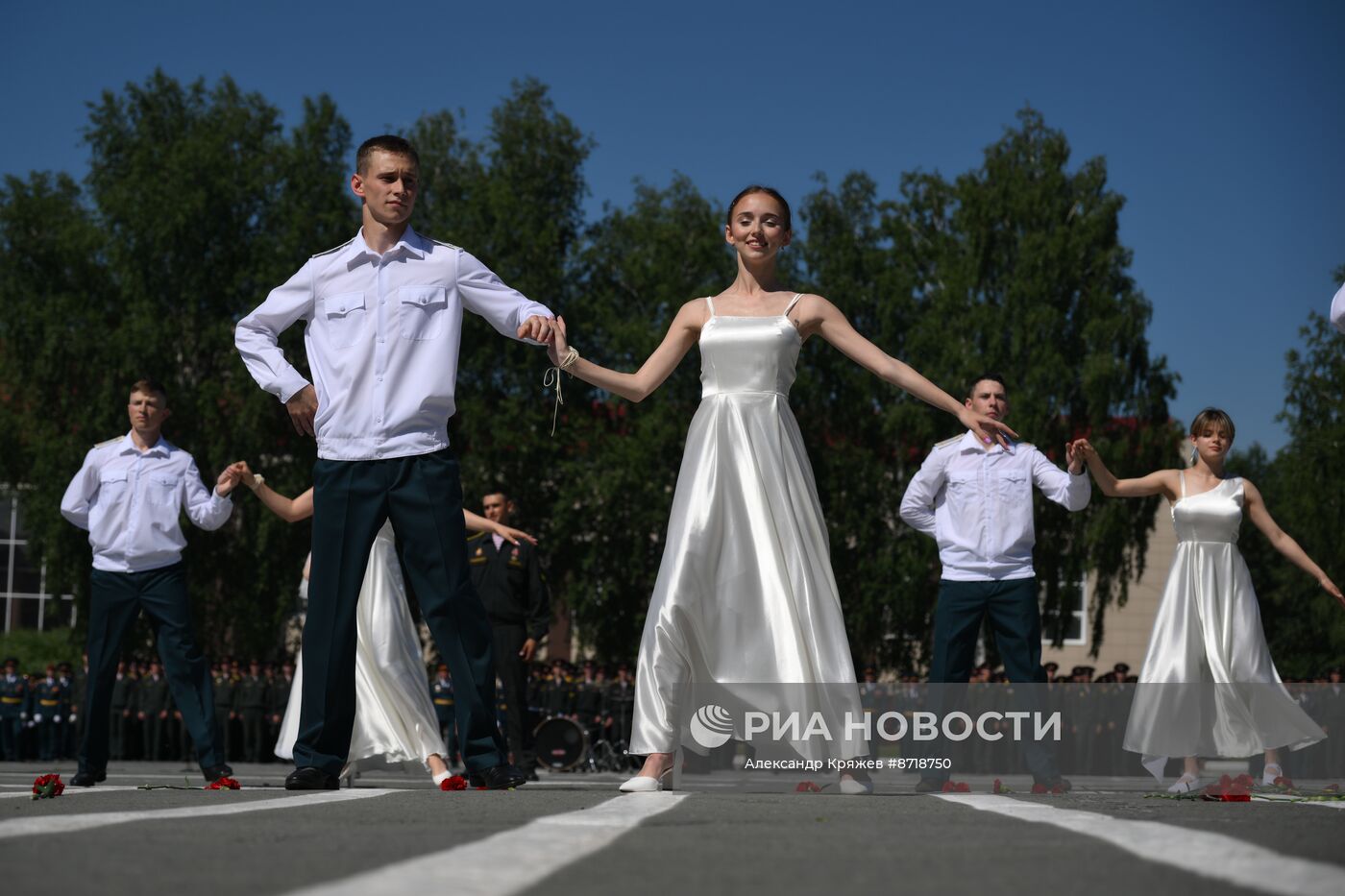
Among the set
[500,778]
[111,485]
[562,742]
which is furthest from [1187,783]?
[562,742]

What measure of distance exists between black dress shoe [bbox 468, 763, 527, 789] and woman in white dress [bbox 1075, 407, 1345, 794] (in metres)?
4.55

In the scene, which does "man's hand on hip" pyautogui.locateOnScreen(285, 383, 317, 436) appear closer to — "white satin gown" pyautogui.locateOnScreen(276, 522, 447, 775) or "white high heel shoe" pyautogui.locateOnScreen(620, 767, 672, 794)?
"white high heel shoe" pyautogui.locateOnScreen(620, 767, 672, 794)

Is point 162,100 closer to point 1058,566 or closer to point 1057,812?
point 1058,566

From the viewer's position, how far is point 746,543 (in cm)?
713

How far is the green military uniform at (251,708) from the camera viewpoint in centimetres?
2764

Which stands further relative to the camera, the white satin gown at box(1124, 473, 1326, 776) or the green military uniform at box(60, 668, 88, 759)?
the green military uniform at box(60, 668, 88, 759)

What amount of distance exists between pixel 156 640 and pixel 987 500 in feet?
16.3

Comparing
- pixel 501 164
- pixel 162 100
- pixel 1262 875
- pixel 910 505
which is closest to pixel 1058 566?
pixel 501 164

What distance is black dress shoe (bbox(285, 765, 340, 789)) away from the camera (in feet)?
21.6

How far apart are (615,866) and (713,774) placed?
3750 mm

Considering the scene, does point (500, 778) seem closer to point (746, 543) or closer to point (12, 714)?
point (746, 543)

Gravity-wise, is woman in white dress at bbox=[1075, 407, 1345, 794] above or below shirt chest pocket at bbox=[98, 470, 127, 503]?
below

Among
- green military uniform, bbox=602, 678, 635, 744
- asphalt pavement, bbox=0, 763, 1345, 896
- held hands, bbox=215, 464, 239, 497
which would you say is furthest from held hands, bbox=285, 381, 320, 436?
green military uniform, bbox=602, 678, 635, 744

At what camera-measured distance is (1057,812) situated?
485 cm
